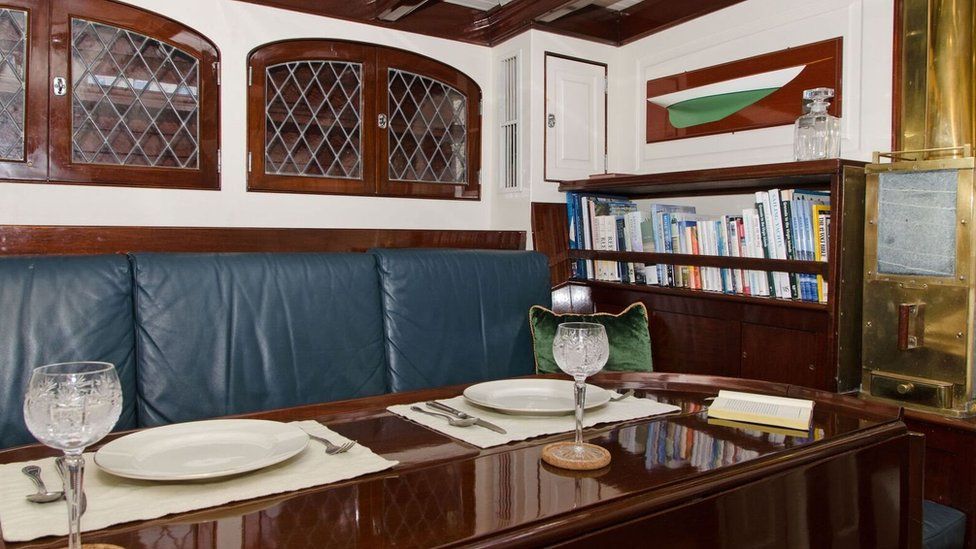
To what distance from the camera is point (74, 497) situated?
71cm

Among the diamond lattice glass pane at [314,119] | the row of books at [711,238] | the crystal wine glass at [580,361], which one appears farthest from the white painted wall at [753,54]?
the crystal wine glass at [580,361]

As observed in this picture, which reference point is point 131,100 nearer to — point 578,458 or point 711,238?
point 711,238

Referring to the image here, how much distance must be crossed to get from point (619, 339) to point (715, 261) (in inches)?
18.9

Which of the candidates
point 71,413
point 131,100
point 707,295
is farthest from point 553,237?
point 71,413

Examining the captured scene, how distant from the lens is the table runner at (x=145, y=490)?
0.81m

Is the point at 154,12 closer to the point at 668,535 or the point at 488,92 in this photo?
the point at 488,92

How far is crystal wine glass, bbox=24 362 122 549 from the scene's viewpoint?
719 mm

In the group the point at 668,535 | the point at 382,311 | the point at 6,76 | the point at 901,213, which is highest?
the point at 6,76

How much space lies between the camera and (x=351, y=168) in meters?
3.15

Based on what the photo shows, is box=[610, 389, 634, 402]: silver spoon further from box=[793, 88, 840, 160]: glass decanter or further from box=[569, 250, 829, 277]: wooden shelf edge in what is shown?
box=[793, 88, 840, 160]: glass decanter

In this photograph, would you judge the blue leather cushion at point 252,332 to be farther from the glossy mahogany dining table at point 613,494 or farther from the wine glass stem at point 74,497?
the wine glass stem at point 74,497

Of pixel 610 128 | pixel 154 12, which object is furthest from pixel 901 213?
pixel 154 12

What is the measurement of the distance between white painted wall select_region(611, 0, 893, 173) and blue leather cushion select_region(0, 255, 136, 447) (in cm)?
229

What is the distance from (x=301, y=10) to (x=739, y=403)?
2.45 meters
